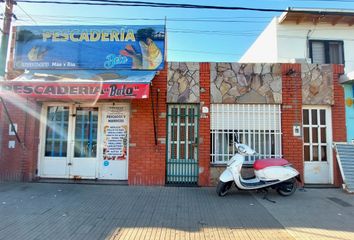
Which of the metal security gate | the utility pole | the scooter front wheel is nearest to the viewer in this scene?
the scooter front wheel

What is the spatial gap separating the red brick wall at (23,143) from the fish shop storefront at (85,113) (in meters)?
0.03

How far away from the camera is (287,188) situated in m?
7.20

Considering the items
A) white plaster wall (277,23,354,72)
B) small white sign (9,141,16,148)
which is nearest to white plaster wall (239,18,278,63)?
white plaster wall (277,23,354,72)

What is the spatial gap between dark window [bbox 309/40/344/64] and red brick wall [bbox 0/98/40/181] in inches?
522

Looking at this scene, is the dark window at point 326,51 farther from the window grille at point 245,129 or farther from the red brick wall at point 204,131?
the red brick wall at point 204,131

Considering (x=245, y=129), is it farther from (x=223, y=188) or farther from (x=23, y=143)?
(x=23, y=143)

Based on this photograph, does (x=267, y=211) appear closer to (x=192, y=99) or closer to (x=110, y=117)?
(x=192, y=99)

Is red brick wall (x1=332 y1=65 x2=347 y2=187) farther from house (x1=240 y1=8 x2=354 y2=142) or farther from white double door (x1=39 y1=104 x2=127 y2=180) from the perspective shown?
white double door (x1=39 y1=104 x2=127 y2=180)

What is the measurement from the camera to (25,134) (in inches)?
333

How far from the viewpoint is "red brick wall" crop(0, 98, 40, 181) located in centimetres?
836

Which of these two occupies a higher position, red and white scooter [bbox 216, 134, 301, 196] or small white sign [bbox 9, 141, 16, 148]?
small white sign [bbox 9, 141, 16, 148]

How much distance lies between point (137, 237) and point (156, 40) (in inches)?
243

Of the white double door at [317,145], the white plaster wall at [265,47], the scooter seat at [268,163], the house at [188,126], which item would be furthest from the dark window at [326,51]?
the scooter seat at [268,163]

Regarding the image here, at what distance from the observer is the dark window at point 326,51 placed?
561 inches
